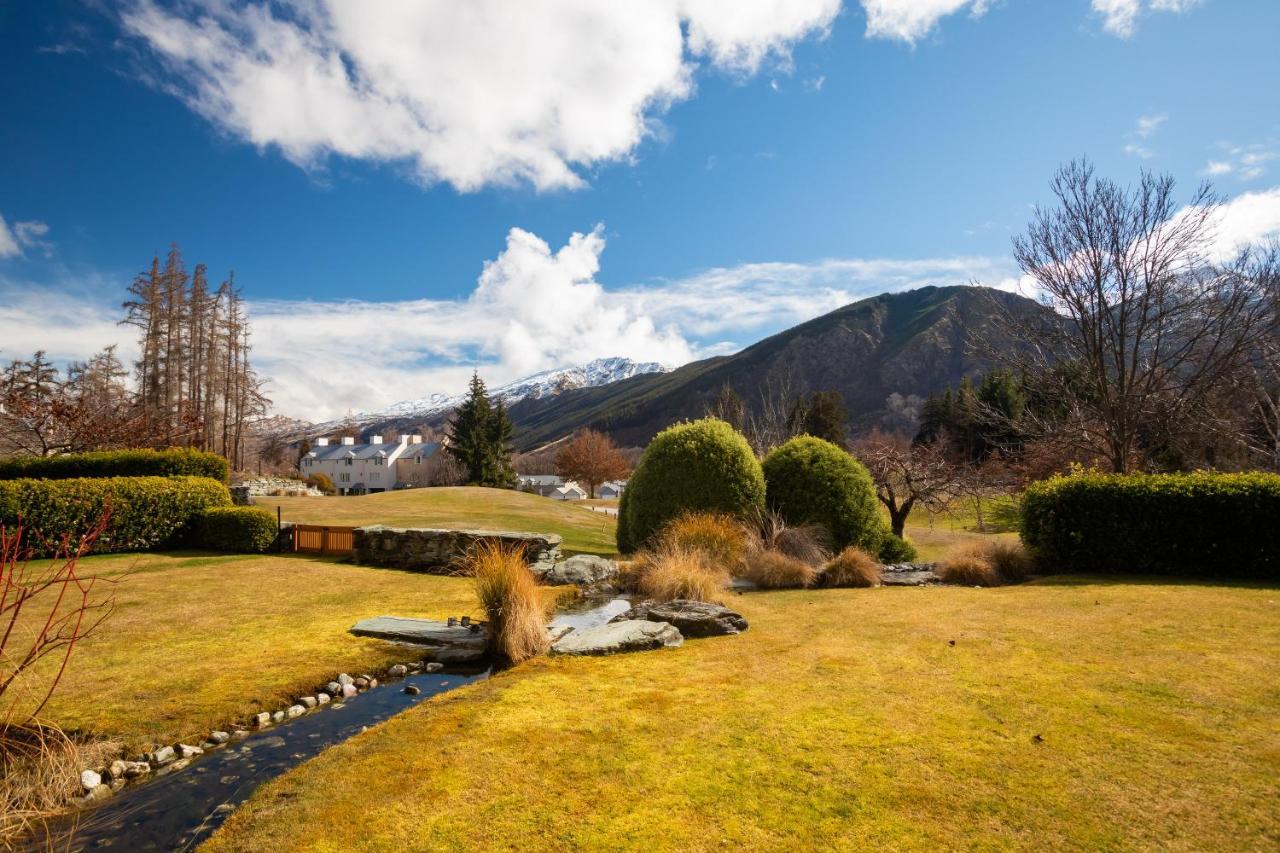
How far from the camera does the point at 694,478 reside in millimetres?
12383

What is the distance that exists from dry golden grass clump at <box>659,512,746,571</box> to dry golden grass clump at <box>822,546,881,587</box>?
161 cm

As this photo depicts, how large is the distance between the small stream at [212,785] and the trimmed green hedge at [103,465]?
45.1ft

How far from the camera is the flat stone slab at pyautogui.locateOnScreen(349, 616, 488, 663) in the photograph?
288 inches

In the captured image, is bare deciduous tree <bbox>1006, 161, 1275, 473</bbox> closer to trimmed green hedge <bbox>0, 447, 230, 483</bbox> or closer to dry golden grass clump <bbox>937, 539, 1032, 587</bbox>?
dry golden grass clump <bbox>937, 539, 1032, 587</bbox>

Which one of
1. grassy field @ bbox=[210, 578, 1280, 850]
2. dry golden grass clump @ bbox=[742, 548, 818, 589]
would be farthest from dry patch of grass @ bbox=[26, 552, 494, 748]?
dry golden grass clump @ bbox=[742, 548, 818, 589]

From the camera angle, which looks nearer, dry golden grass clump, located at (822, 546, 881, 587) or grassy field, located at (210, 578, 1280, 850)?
grassy field, located at (210, 578, 1280, 850)

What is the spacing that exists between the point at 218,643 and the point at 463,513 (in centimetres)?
1694

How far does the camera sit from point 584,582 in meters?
11.4

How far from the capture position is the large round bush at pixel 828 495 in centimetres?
1259

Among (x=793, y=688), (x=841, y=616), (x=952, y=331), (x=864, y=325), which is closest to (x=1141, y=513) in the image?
(x=841, y=616)

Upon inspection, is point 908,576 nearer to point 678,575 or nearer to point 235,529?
point 678,575

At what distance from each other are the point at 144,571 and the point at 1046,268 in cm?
2179

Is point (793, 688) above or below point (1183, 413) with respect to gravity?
below

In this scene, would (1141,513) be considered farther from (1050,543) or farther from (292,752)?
(292,752)
